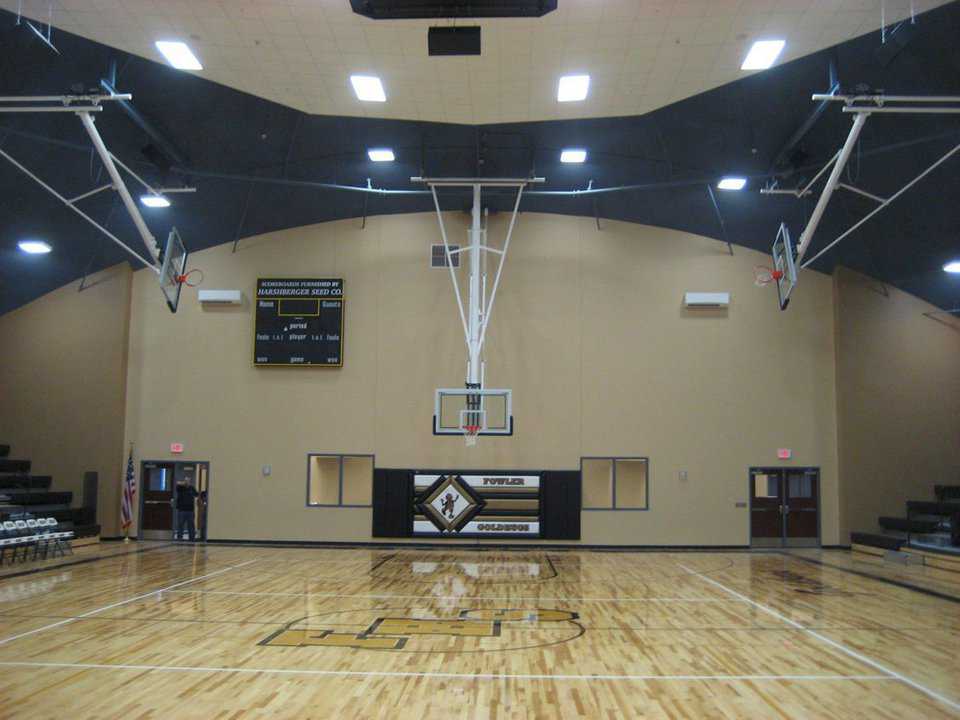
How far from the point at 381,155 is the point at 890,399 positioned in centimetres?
1318

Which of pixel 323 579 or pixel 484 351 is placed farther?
pixel 484 351

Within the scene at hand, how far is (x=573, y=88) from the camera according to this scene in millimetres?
14000

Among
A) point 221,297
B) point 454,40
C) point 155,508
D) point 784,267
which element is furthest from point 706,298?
point 155,508

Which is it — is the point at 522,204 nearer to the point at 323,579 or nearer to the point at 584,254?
the point at 584,254

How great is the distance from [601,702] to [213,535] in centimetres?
1499

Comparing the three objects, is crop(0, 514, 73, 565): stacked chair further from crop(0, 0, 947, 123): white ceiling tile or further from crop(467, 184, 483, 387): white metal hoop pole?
crop(0, 0, 947, 123): white ceiling tile

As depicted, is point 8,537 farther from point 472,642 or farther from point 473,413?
point 472,642

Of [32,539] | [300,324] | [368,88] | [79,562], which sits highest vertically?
[368,88]

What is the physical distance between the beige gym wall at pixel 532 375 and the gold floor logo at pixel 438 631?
886 cm

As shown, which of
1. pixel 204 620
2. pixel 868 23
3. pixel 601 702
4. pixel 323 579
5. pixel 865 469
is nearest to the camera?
pixel 601 702

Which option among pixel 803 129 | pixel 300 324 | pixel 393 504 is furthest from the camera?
pixel 300 324

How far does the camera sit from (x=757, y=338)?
2022cm

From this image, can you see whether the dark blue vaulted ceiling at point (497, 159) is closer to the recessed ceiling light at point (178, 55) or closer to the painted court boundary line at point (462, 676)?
the recessed ceiling light at point (178, 55)

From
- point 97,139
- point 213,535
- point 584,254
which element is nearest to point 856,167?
point 584,254
